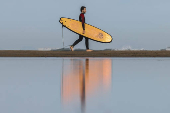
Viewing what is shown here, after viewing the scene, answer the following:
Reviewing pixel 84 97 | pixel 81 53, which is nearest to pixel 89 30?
pixel 81 53

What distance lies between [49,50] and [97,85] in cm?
1005

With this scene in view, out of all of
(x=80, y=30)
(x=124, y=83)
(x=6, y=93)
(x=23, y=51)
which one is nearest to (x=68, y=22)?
(x=80, y=30)

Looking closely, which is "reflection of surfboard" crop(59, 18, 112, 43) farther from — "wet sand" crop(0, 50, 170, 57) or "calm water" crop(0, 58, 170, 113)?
"calm water" crop(0, 58, 170, 113)

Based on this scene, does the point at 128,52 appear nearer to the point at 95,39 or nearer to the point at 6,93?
the point at 95,39

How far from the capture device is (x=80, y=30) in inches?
586

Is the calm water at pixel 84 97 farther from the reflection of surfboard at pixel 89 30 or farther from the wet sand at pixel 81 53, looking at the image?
the reflection of surfboard at pixel 89 30

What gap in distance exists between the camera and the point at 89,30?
15.5 m

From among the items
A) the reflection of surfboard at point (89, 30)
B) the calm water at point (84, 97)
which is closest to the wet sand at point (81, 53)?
the reflection of surfboard at point (89, 30)

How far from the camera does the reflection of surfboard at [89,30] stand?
1510 cm

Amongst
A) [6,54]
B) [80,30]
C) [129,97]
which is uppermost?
[80,30]

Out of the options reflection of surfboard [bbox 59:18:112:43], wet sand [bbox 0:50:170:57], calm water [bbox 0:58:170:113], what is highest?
reflection of surfboard [bbox 59:18:112:43]

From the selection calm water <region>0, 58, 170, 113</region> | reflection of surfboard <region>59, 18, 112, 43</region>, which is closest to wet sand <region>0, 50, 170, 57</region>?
reflection of surfboard <region>59, 18, 112, 43</region>

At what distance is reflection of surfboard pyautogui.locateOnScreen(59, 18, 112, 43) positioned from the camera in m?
15.1

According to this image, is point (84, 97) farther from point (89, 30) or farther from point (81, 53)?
point (89, 30)
